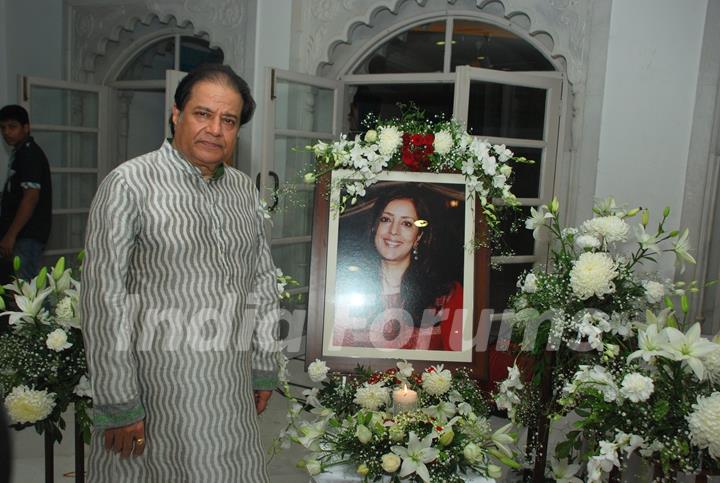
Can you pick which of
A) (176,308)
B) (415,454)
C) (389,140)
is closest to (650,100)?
(389,140)

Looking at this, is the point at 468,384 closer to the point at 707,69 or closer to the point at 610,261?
the point at 610,261

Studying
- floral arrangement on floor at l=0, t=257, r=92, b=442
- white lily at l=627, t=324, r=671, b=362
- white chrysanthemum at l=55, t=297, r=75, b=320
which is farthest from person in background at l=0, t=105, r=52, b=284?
white lily at l=627, t=324, r=671, b=362

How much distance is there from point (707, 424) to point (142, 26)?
5104 mm

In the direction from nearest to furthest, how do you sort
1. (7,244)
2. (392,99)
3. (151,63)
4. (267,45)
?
1. (7,244)
2. (267,45)
3. (392,99)
4. (151,63)

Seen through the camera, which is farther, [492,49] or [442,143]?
[492,49]

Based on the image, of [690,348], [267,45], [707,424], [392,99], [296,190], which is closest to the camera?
[707,424]

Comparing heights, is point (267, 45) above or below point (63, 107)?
above

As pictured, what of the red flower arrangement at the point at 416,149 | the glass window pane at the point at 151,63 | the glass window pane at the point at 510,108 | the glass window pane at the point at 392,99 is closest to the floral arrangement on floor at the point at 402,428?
the red flower arrangement at the point at 416,149

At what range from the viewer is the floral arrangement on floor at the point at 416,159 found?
7.68 feet

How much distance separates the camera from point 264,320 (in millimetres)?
1965

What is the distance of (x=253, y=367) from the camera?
1973 millimetres

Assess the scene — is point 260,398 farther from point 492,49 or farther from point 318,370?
point 492,49

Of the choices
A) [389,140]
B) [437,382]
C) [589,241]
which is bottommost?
[437,382]

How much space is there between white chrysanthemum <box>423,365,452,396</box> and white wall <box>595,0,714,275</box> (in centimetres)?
207
